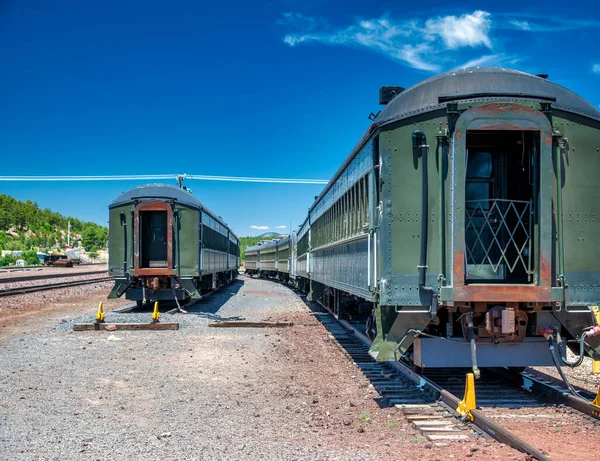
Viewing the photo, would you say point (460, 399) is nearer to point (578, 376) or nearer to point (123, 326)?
point (578, 376)

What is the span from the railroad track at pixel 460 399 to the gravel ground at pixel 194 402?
14 cm

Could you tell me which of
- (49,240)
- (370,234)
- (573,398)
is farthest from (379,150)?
(49,240)

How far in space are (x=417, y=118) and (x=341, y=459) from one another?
3.59 metres

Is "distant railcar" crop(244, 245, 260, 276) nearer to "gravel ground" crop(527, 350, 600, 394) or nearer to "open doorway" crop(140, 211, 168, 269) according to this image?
"open doorway" crop(140, 211, 168, 269)

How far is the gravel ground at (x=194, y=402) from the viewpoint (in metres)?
4.85

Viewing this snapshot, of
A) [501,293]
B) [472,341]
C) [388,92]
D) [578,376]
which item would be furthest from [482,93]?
[578,376]

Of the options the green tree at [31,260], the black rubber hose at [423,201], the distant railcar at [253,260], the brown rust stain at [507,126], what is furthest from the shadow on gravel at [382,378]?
the green tree at [31,260]

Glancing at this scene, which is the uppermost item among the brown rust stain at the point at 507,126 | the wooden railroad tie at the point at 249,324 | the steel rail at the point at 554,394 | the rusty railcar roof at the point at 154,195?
the rusty railcar roof at the point at 154,195

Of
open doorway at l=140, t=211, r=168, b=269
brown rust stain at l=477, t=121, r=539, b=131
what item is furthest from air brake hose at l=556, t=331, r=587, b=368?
open doorway at l=140, t=211, r=168, b=269

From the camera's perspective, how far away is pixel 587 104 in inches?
249

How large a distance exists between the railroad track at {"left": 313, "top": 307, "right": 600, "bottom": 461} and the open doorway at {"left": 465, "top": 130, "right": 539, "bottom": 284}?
1274mm

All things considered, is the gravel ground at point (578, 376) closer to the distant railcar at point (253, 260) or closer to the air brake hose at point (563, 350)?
the air brake hose at point (563, 350)

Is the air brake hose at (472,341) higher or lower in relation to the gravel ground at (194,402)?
higher

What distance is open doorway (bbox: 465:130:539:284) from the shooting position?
6.78 metres
